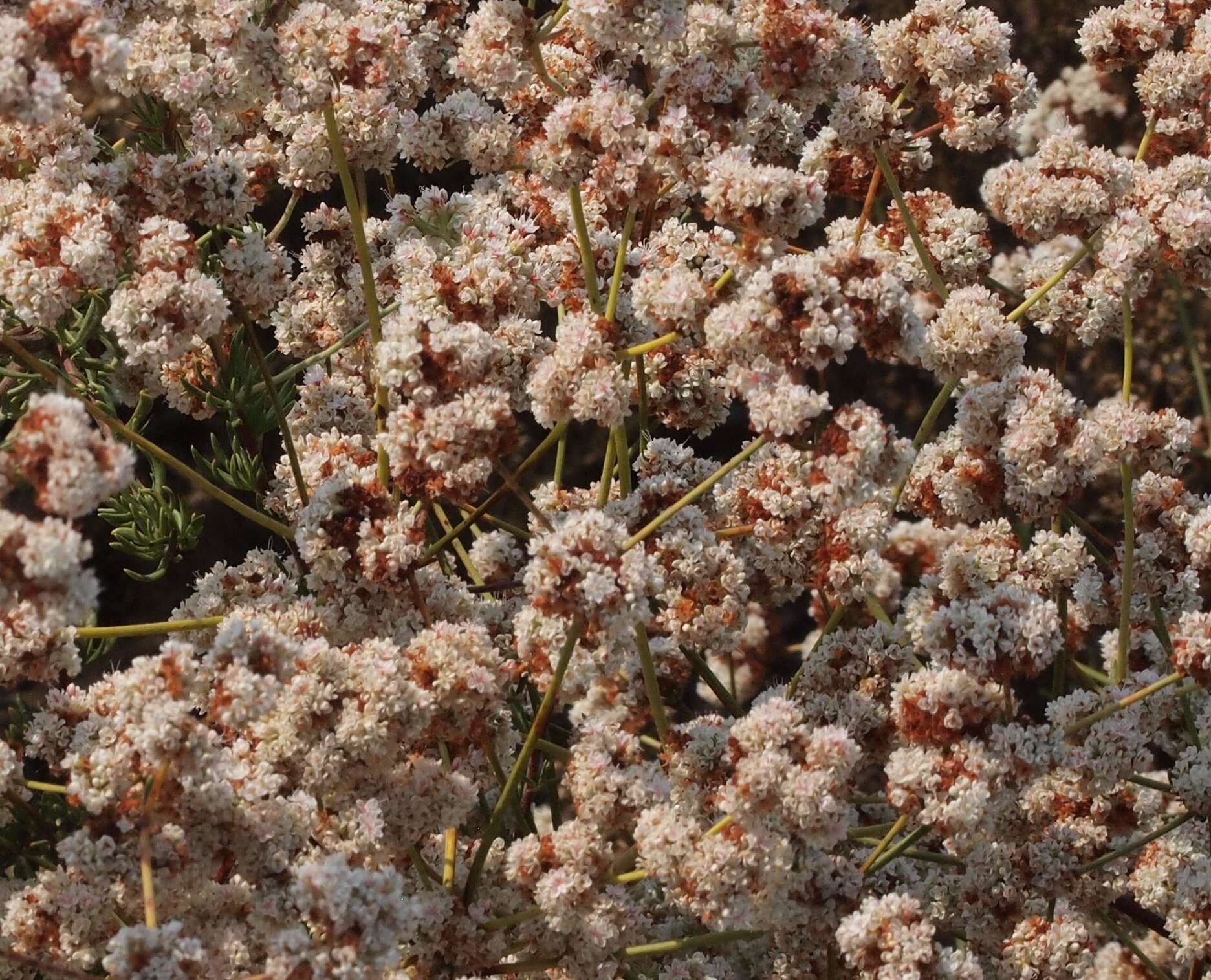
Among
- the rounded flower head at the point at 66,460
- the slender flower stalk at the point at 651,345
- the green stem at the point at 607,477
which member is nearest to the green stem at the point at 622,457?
the green stem at the point at 607,477

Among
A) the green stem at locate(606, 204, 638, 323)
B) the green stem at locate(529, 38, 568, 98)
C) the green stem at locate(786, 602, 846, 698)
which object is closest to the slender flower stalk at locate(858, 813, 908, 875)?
the green stem at locate(786, 602, 846, 698)

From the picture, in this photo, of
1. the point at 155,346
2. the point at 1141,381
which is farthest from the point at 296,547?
the point at 1141,381

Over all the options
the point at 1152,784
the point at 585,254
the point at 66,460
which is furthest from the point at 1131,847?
the point at 66,460

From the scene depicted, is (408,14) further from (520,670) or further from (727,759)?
(727,759)

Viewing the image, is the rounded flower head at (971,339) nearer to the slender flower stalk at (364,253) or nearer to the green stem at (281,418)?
the slender flower stalk at (364,253)

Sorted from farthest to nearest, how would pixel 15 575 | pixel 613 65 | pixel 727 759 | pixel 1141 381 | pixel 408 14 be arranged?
1. pixel 1141 381
2. pixel 408 14
3. pixel 613 65
4. pixel 727 759
5. pixel 15 575

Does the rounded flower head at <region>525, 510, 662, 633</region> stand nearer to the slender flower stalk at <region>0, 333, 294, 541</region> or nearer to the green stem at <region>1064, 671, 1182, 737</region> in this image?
the slender flower stalk at <region>0, 333, 294, 541</region>
